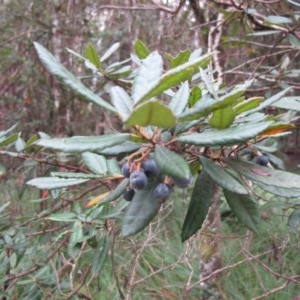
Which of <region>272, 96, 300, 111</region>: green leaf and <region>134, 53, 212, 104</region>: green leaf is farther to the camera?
<region>272, 96, 300, 111</region>: green leaf

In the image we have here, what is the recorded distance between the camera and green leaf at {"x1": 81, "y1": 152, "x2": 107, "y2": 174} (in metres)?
0.83

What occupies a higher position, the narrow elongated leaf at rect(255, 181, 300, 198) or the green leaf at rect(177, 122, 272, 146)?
the green leaf at rect(177, 122, 272, 146)

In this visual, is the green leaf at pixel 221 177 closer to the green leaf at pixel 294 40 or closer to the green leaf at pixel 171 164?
the green leaf at pixel 171 164

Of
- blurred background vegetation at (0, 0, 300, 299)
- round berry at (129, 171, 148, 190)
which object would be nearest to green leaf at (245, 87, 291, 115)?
round berry at (129, 171, 148, 190)

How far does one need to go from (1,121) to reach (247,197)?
3.38m

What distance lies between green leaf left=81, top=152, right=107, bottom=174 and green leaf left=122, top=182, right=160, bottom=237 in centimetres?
20

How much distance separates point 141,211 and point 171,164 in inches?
5.3

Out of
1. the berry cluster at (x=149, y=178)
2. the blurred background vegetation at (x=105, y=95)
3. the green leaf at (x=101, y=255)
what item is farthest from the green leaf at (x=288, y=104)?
the blurred background vegetation at (x=105, y=95)

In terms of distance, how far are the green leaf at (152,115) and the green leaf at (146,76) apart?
0.17ft

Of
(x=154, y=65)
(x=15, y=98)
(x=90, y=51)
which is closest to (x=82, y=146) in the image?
(x=154, y=65)

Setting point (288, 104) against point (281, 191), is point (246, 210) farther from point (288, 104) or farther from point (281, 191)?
point (288, 104)

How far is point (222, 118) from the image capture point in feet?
1.89

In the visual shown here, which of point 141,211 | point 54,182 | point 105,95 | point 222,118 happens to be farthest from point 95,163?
point 105,95

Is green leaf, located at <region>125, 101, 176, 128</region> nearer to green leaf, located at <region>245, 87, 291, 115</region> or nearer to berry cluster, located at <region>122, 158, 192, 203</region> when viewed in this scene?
berry cluster, located at <region>122, 158, 192, 203</region>
